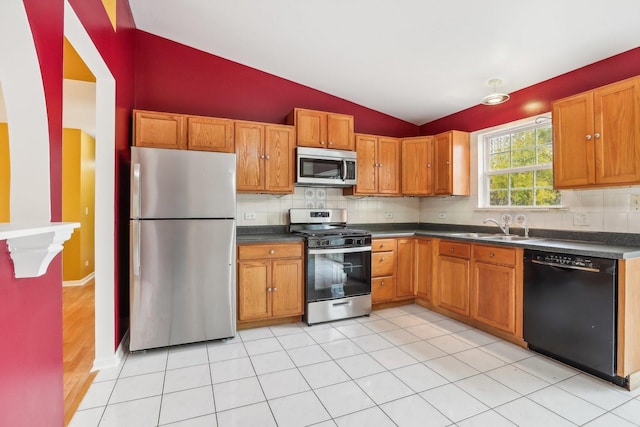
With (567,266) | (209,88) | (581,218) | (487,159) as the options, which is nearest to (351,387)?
(567,266)

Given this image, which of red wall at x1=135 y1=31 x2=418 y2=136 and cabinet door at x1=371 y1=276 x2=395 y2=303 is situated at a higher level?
red wall at x1=135 y1=31 x2=418 y2=136

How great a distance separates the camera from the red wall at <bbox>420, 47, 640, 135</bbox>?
8.16 feet

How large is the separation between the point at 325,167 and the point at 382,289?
1.55m

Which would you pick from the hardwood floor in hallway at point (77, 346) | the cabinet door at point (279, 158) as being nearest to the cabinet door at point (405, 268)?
the cabinet door at point (279, 158)

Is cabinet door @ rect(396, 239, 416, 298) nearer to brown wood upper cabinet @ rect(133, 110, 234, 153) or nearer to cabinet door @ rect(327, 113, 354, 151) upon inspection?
cabinet door @ rect(327, 113, 354, 151)

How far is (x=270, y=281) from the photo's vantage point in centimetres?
300

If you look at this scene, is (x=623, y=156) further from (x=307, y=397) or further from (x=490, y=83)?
(x=307, y=397)

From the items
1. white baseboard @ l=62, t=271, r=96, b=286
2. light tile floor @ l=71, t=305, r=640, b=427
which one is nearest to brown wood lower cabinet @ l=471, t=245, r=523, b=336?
light tile floor @ l=71, t=305, r=640, b=427

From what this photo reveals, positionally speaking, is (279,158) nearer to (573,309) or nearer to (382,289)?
(382,289)

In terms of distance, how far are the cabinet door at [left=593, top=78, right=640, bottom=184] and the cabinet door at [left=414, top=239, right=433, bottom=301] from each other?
1.65 metres

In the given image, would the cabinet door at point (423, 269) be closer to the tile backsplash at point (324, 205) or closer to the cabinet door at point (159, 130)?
the tile backsplash at point (324, 205)

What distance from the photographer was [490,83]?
10.4 ft

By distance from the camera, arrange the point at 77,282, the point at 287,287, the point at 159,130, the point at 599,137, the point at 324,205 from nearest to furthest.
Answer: the point at 599,137 < the point at 159,130 < the point at 287,287 < the point at 324,205 < the point at 77,282

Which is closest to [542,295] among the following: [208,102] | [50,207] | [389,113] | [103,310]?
[389,113]
